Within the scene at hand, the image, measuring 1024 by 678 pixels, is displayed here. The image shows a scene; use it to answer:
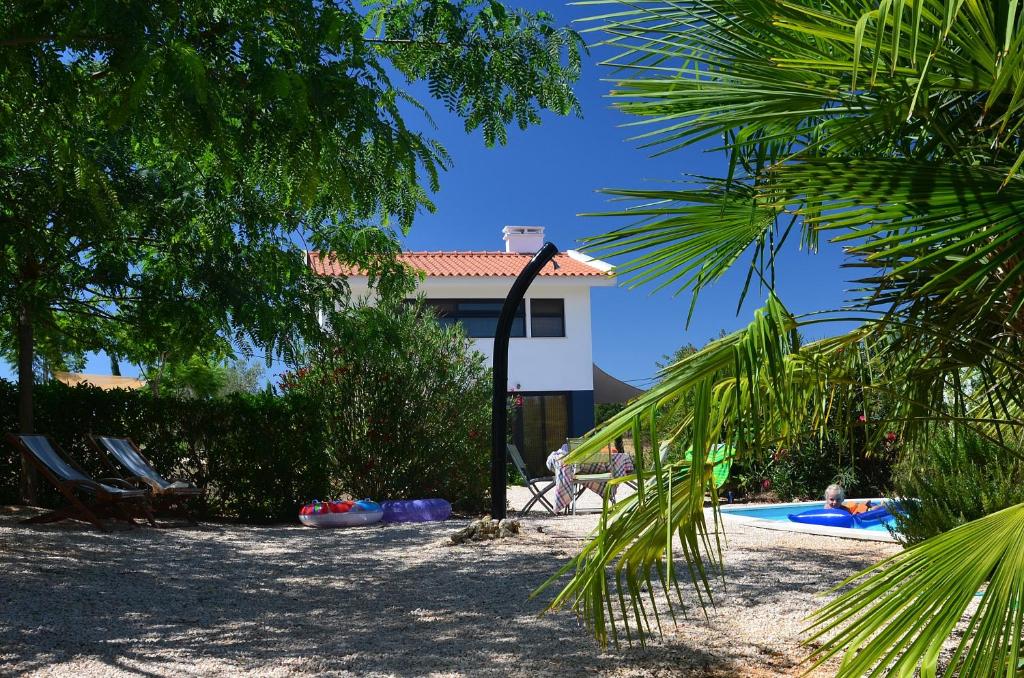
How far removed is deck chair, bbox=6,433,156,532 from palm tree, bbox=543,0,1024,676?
803 cm

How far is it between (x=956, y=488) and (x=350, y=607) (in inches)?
186

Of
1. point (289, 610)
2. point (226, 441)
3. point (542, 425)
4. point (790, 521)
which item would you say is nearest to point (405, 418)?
point (226, 441)

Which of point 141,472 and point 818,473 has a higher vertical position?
point 141,472

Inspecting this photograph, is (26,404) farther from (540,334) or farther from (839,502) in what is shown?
(540,334)

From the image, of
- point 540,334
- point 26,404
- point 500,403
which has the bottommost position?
point 500,403

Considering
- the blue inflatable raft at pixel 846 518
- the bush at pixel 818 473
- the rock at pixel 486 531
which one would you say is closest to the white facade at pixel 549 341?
the bush at pixel 818 473

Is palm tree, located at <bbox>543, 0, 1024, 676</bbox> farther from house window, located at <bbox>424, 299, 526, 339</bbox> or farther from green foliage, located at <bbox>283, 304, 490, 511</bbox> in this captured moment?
house window, located at <bbox>424, 299, 526, 339</bbox>

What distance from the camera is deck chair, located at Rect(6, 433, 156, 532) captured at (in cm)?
962

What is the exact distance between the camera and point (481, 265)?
79.1 ft

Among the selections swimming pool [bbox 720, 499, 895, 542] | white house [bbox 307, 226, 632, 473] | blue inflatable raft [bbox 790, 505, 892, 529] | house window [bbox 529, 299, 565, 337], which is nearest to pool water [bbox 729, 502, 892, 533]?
swimming pool [bbox 720, 499, 895, 542]

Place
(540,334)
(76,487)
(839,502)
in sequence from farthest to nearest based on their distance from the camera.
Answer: (540,334) → (839,502) → (76,487)

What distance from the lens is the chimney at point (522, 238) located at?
2670 centimetres

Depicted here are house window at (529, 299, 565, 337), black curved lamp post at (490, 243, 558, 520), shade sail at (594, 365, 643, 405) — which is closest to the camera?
black curved lamp post at (490, 243, 558, 520)

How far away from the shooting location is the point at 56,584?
6727mm
